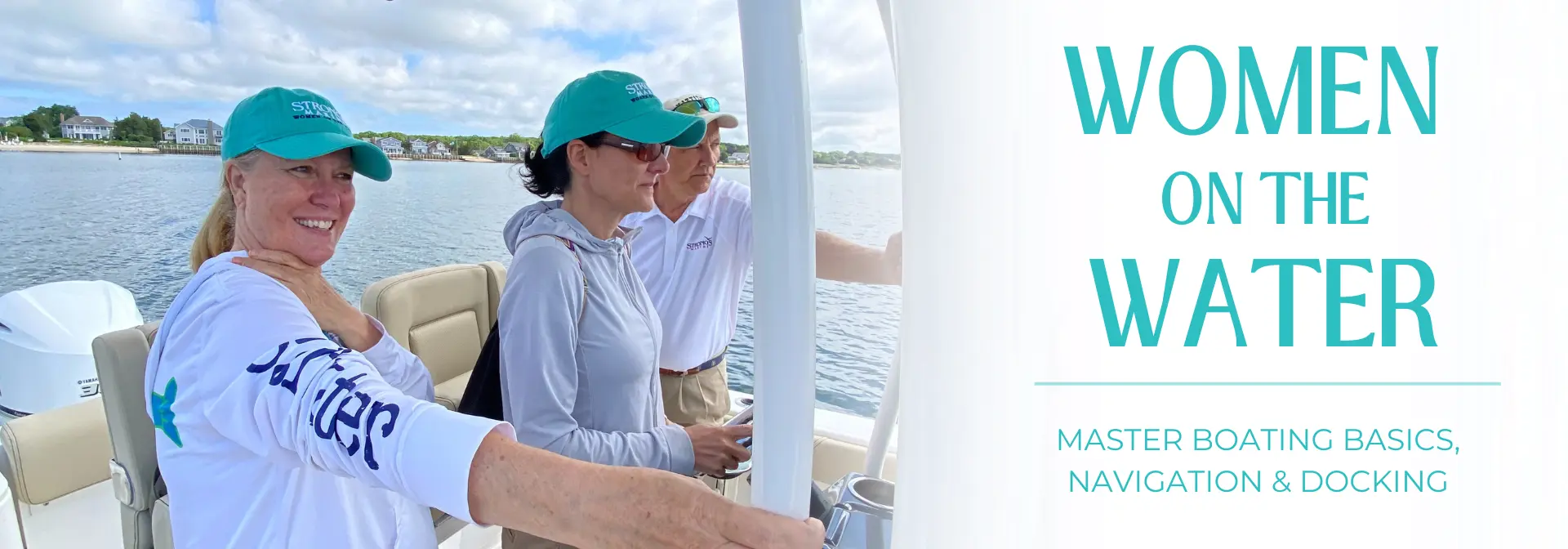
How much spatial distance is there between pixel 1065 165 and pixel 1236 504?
0.20 meters

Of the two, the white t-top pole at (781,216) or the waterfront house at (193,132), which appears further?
the waterfront house at (193,132)

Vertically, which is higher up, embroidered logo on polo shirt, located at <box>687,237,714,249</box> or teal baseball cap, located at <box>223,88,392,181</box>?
teal baseball cap, located at <box>223,88,392,181</box>

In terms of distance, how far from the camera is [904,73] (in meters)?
0.42

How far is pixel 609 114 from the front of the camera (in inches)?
44.3

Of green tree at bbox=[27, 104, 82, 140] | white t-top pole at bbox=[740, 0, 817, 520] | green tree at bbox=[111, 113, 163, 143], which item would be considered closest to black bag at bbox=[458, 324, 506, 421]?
white t-top pole at bbox=[740, 0, 817, 520]

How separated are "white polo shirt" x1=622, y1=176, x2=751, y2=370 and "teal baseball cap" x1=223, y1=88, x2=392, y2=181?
2.52 ft

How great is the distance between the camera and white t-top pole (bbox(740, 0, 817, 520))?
419 mm

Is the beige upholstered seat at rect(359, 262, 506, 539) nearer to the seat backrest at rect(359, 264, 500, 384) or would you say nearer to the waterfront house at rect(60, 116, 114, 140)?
the seat backrest at rect(359, 264, 500, 384)

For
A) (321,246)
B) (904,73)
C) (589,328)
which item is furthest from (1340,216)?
(321,246)

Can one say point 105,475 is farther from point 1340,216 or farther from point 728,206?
point 1340,216

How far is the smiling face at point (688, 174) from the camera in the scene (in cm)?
172

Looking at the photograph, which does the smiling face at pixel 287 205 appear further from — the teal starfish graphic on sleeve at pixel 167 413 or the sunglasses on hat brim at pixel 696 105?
the sunglasses on hat brim at pixel 696 105

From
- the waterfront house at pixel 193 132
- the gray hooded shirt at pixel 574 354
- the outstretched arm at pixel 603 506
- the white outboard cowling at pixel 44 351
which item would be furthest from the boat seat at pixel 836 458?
the waterfront house at pixel 193 132

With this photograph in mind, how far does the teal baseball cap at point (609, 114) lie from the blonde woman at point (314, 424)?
0.23 metres
